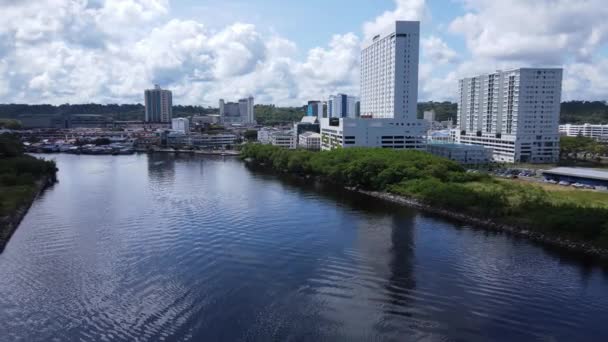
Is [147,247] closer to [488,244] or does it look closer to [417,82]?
[488,244]

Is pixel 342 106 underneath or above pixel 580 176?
above

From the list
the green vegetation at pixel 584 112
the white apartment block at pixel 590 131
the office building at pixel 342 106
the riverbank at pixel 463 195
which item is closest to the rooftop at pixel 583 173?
the riverbank at pixel 463 195

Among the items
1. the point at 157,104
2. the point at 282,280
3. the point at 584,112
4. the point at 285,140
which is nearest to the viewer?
the point at 282,280

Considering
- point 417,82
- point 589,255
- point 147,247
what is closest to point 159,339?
point 147,247

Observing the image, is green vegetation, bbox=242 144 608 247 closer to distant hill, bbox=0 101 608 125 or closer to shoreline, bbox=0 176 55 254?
shoreline, bbox=0 176 55 254

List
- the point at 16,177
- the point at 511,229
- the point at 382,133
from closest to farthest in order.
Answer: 1. the point at 511,229
2. the point at 16,177
3. the point at 382,133

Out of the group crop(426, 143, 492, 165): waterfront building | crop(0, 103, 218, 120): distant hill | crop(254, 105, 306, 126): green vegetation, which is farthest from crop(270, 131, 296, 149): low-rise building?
crop(0, 103, 218, 120): distant hill

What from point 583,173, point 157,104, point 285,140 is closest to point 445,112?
point 285,140

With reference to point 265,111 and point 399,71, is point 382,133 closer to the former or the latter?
point 399,71
